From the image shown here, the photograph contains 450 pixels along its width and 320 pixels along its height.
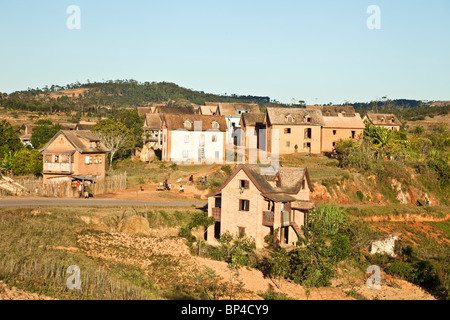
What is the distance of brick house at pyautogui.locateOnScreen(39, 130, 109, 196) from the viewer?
57719mm

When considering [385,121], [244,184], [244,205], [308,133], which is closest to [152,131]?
[308,133]

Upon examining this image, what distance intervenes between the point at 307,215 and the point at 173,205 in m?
12.9

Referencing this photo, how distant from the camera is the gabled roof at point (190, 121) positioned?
79400mm

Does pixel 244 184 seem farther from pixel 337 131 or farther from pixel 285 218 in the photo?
pixel 337 131

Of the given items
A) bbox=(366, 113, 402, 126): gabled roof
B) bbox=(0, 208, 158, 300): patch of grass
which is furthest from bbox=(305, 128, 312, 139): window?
bbox=(0, 208, 158, 300): patch of grass

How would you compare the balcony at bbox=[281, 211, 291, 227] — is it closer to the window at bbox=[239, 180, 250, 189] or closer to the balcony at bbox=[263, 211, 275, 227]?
the balcony at bbox=[263, 211, 275, 227]

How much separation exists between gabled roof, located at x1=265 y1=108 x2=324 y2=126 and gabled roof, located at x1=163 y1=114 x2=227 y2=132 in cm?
937

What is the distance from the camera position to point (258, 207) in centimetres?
4491

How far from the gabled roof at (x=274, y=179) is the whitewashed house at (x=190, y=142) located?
3014 cm

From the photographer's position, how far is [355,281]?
42.9 meters

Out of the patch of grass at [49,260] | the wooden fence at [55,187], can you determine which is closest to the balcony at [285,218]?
the patch of grass at [49,260]
